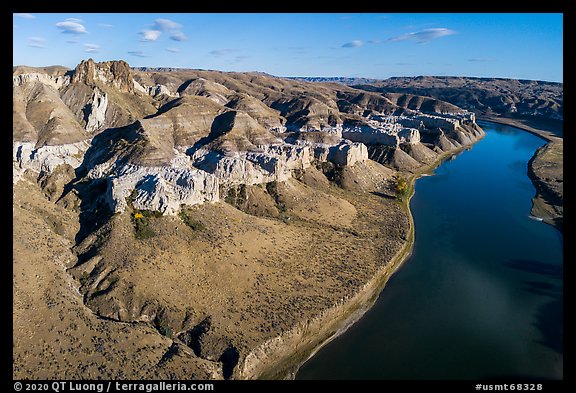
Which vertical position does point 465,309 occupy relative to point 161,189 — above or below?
below

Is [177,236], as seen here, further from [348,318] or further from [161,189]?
[348,318]

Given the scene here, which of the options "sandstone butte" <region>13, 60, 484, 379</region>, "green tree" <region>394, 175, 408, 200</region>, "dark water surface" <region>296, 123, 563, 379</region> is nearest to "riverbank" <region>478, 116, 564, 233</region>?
"dark water surface" <region>296, 123, 563, 379</region>

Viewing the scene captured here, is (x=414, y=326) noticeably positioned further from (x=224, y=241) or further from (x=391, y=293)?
(x=224, y=241)

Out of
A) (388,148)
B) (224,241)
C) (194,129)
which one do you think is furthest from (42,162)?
(388,148)

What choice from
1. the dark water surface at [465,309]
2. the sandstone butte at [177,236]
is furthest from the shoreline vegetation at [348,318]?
the dark water surface at [465,309]

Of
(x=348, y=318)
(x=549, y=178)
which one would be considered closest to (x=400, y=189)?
(x=348, y=318)
